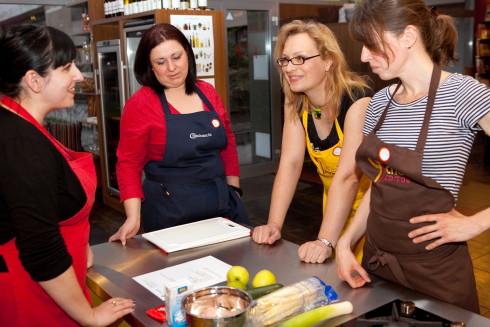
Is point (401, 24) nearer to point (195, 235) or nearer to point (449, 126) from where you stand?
point (449, 126)

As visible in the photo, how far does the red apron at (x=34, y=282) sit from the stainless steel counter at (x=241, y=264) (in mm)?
174

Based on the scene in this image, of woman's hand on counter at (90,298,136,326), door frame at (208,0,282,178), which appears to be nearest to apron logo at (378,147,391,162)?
woman's hand on counter at (90,298,136,326)

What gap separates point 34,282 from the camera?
1.43m

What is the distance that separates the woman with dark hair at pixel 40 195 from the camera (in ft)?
4.08

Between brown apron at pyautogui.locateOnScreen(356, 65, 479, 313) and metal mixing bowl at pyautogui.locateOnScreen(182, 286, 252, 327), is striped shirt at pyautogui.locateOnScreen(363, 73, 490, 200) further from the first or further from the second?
metal mixing bowl at pyautogui.locateOnScreen(182, 286, 252, 327)

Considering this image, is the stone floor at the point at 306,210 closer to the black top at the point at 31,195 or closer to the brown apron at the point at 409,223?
the brown apron at the point at 409,223

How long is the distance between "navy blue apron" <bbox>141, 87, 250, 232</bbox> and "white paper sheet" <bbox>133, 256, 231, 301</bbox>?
0.58 metres

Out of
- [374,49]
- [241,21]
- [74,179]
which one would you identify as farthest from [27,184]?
[241,21]

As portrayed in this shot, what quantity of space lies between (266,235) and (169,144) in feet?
2.14

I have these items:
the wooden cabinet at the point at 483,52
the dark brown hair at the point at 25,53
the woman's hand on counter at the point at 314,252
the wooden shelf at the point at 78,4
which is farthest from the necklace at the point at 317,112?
the wooden cabinet at the point at 483,52

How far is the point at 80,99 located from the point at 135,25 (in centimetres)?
279

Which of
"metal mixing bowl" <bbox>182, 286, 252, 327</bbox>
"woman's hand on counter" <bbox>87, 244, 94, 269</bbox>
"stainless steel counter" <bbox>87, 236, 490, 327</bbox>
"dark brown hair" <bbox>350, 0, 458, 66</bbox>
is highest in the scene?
"dark brown hair" <bbox>350, 0, 458, 66</bbox>

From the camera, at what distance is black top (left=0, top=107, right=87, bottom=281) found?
4.04 ft

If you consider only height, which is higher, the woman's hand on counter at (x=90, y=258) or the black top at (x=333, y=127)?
the black top at (x=333, y=127)
